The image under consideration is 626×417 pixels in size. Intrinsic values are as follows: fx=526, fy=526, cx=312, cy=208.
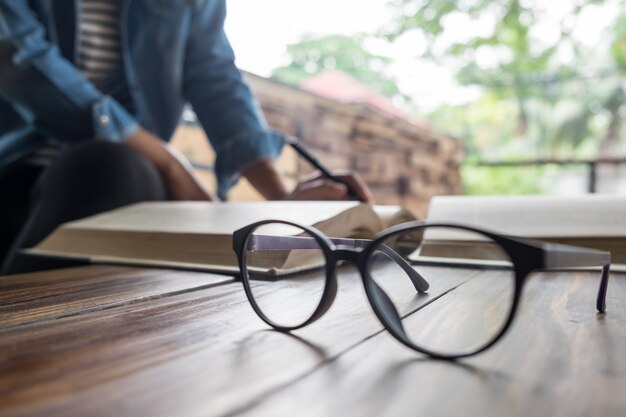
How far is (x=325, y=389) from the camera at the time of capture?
190mm

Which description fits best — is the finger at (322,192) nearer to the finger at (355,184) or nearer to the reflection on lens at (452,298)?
the finger at (355,184)

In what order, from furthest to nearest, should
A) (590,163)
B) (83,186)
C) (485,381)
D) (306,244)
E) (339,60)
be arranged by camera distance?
(339,60)
(590,163)
(83,186)
(306,244)
(485,381)

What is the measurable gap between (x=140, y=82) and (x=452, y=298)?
85 cm

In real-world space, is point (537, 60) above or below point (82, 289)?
above

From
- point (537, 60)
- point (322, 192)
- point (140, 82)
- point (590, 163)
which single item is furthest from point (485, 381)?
point (537, 60)

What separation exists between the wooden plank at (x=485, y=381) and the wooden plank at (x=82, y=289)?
0.18 metres

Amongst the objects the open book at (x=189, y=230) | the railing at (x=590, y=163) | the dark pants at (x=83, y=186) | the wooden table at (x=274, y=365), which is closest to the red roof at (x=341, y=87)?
the railing at (x=590, y=163)

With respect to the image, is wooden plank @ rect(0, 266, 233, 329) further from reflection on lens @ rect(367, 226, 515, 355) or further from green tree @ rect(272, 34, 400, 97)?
green tree @ rect(272, 34, 400, 97)

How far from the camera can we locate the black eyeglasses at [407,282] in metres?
0.23

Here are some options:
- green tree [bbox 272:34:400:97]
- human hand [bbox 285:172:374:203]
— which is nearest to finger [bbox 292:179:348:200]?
human hand [bbox 285:172:374:203]

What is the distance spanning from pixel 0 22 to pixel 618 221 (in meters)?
0.87

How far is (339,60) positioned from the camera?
457 centimetres

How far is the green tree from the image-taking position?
433 cm

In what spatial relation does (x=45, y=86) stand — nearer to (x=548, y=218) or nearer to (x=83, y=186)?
(x=83, y=186)
